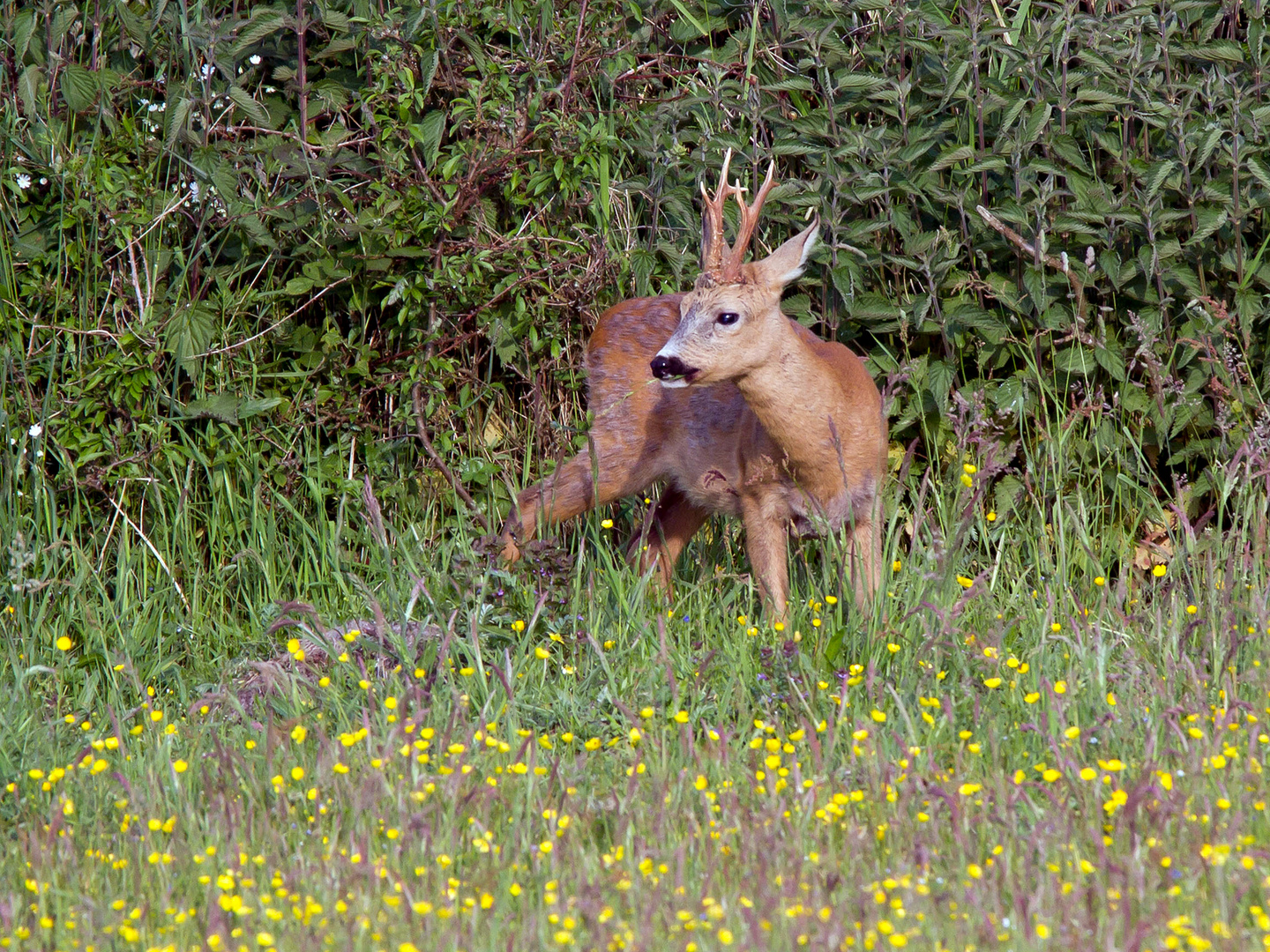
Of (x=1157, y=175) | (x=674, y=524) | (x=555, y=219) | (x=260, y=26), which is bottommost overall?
(x=674, y=524)

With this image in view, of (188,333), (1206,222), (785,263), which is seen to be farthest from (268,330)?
(1206,222)

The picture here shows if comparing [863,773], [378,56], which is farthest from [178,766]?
[378,56]

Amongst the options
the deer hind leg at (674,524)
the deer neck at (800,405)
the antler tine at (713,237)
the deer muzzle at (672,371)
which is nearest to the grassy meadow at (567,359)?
the deer hind leg at (674,524)

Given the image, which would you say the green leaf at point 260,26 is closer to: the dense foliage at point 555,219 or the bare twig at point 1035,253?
the dense foliage at point 555,219

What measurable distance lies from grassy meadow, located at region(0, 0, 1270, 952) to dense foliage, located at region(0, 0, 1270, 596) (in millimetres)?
19

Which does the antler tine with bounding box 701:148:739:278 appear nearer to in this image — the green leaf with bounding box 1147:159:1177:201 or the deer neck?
the deer neck

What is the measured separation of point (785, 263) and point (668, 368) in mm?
564

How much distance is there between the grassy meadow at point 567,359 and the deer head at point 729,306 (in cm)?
42

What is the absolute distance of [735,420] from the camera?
5133 millimetres

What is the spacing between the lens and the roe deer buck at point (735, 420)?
183 inches

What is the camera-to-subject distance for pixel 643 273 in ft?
17.7

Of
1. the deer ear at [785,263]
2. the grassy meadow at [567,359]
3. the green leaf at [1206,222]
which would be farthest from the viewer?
the green leaf at [1206,222]

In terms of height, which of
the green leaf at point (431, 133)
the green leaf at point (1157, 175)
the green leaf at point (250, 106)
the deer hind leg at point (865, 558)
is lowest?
the deer hind leg at point (865, 558)

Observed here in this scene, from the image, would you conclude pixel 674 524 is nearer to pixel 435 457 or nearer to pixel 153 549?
pixel 435 457
